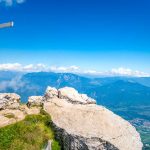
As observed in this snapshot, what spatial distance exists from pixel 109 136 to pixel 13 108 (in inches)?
562

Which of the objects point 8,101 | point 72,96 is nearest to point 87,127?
point 72,96

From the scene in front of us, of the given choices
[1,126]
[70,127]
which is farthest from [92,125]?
[1,126]

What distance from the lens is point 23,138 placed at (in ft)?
110

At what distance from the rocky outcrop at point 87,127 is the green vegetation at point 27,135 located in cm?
111

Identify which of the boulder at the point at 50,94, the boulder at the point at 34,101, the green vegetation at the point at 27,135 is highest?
the boulder at the point at 50,94

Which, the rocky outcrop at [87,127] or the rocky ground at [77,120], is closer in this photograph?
the rocky outcrop at [87,127]

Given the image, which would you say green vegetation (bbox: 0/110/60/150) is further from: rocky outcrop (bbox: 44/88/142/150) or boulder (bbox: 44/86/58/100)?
boulder (bbox: 44/86/58/100)

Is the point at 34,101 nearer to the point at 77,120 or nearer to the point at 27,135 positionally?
the point at 77,120

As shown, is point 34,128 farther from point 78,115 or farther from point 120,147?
point 120,147

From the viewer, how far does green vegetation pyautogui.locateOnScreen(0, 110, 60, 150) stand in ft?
107

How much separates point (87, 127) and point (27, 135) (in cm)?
709

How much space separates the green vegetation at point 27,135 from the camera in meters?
32.8

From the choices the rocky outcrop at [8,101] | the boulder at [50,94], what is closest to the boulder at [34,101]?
the boulder at [50,94]

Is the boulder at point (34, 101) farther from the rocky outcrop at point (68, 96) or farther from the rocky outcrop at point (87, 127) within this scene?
the rocky outcrop at point (68, 96)
